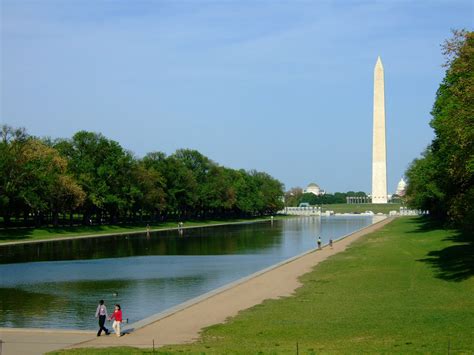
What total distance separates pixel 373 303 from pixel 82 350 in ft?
33.6

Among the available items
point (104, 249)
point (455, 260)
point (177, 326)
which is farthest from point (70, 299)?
point (104, 249)

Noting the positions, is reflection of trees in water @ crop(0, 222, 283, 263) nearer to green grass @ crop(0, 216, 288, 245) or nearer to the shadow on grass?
green grass @ crop(0, 216, 288, 245)

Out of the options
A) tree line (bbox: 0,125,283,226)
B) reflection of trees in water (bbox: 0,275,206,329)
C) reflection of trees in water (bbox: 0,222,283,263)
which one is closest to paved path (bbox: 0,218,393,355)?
reflection of trees in water (bbox: 0,275,206,329)

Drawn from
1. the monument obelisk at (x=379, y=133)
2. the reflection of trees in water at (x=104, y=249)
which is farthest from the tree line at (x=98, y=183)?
the monument obelisk at (x=379, y=133)

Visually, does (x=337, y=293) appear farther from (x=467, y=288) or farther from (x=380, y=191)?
(x=380, y=191)

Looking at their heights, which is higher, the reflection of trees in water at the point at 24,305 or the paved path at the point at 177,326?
the paved path at the point at 177,326

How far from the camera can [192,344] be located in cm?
1689

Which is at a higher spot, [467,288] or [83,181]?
[83,181]

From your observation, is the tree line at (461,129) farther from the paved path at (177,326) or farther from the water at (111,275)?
the water at (111,275)

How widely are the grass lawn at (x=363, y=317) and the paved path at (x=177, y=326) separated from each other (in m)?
0.66

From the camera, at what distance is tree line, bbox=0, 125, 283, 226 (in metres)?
71.8

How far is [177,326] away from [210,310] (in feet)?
9.60

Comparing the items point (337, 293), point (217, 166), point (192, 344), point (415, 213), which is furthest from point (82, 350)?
point (415, 213)

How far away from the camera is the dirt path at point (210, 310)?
17.9 metres
